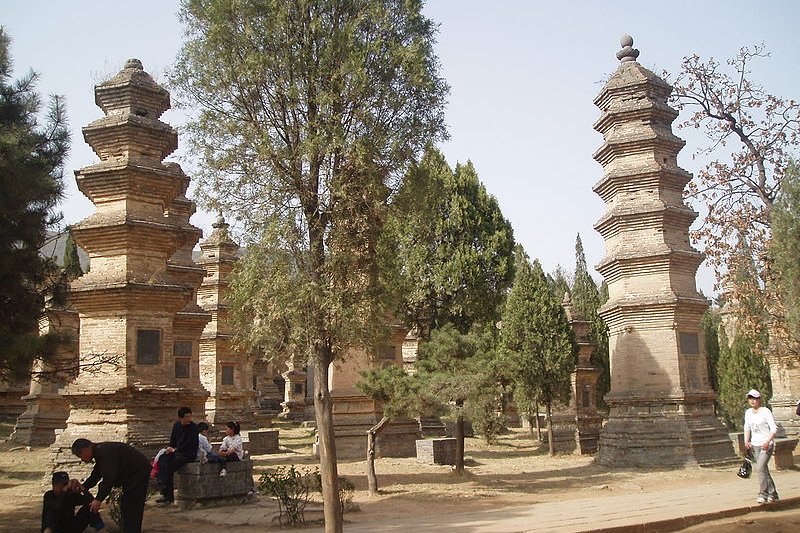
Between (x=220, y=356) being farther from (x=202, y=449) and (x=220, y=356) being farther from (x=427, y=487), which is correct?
(x=202, y=449)

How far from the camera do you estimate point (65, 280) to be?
1261 centimetres

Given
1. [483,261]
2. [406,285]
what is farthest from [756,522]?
[483,261]

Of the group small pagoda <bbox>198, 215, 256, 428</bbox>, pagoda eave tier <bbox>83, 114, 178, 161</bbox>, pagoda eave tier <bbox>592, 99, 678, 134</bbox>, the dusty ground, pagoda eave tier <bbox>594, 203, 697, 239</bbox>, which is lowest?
the dusty ground

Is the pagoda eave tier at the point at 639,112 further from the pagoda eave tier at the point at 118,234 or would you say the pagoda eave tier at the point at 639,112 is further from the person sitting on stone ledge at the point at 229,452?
the person sitting on stone ledge at the point at 229,452

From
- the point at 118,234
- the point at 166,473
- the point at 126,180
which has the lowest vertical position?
the point at 166,473

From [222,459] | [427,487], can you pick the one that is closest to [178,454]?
[222,459]

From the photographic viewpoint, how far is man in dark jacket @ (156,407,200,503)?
12.7 meters

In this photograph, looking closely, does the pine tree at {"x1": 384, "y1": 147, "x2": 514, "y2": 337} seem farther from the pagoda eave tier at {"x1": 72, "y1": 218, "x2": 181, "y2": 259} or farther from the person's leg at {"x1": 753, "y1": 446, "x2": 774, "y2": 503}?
the person's leg at {"x1": 753, "y1": 446, "x2": 774, "y2": 503}

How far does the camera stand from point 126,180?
15.5 meters

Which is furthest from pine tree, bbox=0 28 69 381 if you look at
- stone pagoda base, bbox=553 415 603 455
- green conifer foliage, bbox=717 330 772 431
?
green conifer foliage, bbox=717 330 772 431

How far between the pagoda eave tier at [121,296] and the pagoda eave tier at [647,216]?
39.7 ft

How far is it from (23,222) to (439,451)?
12.3 metres

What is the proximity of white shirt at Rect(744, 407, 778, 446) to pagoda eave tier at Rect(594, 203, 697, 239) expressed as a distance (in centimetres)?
849

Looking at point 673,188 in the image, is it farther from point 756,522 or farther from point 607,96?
point 756,522
